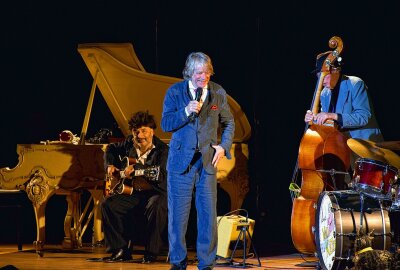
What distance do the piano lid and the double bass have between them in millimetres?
1576

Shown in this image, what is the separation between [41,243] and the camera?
7.31m

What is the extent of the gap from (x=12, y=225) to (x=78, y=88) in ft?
5.49

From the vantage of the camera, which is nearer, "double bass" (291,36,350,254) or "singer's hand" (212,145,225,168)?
"singer's hand" (212,145,225,168)

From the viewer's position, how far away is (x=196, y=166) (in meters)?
5.09

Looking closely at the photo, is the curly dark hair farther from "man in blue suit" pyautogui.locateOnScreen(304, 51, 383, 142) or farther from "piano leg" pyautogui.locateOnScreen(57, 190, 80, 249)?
"man in blue suit" pyautogui.locateOnScreen(304, 51, 383, 142)

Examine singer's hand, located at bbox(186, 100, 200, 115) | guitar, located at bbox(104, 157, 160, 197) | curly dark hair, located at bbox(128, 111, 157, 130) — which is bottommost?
guitar, located at bbox(104, 157, 160, 197)

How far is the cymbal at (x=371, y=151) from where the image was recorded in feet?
16.8

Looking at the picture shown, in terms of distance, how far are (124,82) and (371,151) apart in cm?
304

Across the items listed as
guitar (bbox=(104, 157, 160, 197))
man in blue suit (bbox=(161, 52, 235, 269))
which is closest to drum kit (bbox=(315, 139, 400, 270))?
man in blue suit (bbox=(161, 52, 235, 269))

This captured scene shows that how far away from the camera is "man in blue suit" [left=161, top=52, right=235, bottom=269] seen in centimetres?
505

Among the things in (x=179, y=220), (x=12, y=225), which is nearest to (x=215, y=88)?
(x=179, y=220)

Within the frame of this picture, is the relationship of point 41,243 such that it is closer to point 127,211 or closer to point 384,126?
point 127,211

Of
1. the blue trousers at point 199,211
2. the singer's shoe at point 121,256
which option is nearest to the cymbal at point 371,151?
the blue trousers at point 199,211

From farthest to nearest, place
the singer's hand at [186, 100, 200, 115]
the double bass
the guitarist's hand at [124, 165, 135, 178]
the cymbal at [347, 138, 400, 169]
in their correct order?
1. the guitarist's hand at [124, 165, 135, 178]
2. the double bass
3. the cymbal at [347, 138, 400, 169]
4. the singer's hand at [186, 100, 200, 115]
